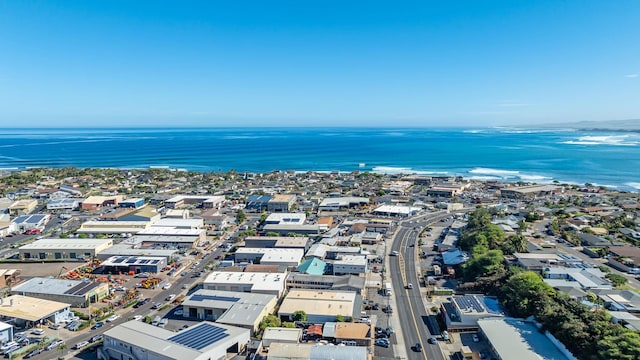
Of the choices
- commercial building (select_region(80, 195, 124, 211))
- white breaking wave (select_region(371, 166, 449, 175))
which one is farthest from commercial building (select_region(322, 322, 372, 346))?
white breaking wave (select_region(371, 166, 449, 175))

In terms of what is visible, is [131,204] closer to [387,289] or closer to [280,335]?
[387,289]

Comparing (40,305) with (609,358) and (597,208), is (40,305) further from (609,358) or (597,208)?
(597,208)

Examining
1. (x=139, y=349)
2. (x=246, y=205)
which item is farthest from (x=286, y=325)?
(x=246, y=205)

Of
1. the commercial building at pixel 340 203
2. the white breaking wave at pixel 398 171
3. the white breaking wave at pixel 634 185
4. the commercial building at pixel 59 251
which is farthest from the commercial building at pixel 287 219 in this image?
the white breaking wave at pixel 634 185

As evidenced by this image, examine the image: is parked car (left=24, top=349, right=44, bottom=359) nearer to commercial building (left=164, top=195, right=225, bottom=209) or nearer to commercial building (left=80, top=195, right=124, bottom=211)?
commercial building (left=164, top=195, right=225, bottom=209)

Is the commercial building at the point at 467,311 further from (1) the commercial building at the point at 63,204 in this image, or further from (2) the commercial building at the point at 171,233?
(1) the commercial building at the point at 63,204

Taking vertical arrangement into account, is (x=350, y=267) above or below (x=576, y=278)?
below

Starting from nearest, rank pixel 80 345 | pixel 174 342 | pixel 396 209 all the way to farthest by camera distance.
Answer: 1. pixel 174 342
2. pixel 80 345
3. pixel 396 209

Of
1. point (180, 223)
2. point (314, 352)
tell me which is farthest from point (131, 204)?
point (314, 352)
